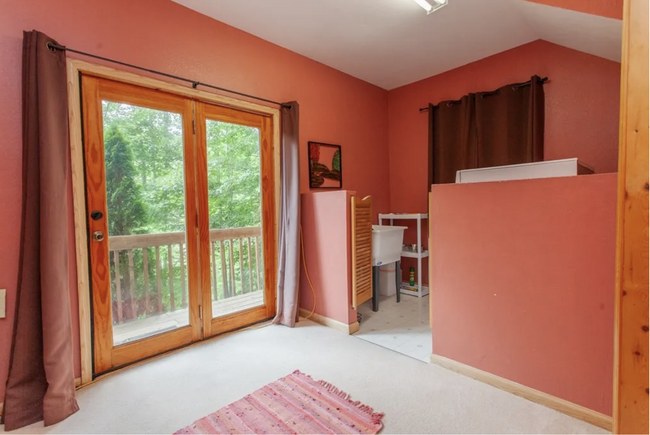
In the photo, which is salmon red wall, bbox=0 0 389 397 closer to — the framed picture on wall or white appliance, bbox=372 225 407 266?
the framed picture on wall

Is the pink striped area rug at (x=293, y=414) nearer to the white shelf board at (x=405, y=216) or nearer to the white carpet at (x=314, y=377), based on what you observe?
the white carpet at (x=314, y=377)

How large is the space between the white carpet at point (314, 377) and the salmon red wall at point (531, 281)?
7.5 inches

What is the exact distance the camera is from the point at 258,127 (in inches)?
106

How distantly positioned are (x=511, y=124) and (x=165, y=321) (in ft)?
11.6

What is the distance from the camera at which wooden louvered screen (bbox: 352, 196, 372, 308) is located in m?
2.57

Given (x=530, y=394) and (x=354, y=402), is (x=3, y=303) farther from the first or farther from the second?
(x=530, y=394)

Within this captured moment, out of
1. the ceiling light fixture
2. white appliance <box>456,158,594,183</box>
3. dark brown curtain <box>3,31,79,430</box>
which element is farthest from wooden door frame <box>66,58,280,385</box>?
white appliance <box>456,158,594,183</box>

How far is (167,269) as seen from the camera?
2.27 metres

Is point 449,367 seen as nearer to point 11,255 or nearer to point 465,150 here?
point 465,150

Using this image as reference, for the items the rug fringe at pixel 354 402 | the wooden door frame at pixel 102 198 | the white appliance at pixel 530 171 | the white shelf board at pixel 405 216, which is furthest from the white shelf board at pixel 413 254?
the wooden door frame at pixel 102 198

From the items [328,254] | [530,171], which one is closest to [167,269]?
[328,254]

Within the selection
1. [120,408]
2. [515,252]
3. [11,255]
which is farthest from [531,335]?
[11,255]

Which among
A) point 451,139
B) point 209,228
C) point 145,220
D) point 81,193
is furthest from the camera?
point 451,139

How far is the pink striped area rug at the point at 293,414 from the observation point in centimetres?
146
